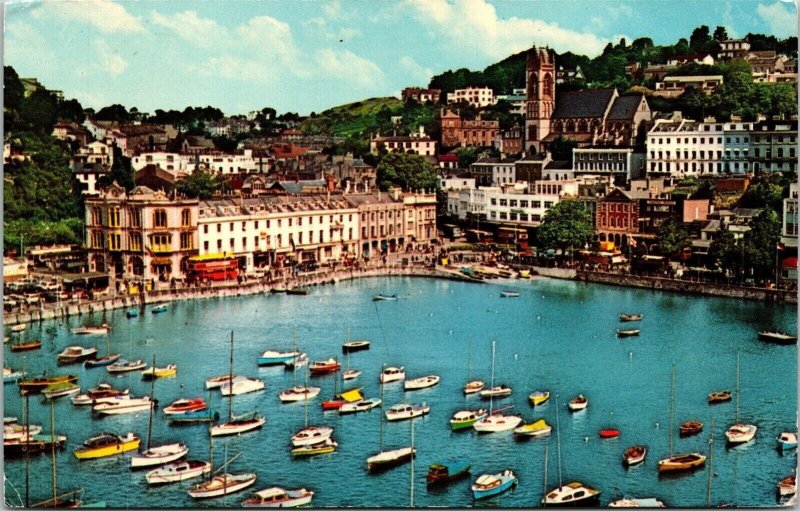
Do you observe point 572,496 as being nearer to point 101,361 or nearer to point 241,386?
point 241,386

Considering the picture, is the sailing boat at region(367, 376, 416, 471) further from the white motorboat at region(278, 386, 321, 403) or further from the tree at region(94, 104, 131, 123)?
the tree at region(94, 104, 131, 123)

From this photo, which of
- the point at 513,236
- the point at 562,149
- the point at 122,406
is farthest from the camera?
the point at 562,149

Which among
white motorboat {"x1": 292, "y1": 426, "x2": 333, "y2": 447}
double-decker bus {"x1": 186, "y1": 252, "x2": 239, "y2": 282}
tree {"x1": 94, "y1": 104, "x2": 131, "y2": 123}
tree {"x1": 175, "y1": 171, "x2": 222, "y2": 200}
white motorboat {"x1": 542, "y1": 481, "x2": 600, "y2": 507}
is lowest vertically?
white motorboat {"x1": 542, "y1": 481, "x2": 600, "y2": 507}

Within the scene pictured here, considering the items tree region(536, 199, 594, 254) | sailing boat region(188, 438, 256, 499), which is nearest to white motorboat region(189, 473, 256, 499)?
sailing boat region(188, 438, 256, 499)

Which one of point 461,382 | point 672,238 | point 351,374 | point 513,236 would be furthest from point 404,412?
point 513,236

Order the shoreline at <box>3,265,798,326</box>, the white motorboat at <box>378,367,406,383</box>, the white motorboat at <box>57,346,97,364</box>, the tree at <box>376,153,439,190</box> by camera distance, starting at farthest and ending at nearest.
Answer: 1. the tree at <box>376,153,439,190</box>
2. the shoreline at <box>3,265,798,326</box>
3. the white motorboat at <box>57,346,97,364</box>
4. the white motorboat at <box>378,367,406,383</box>

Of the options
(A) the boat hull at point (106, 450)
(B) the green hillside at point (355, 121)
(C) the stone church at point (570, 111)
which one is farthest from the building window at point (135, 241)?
(B) the green hillside at point (355, 121)
